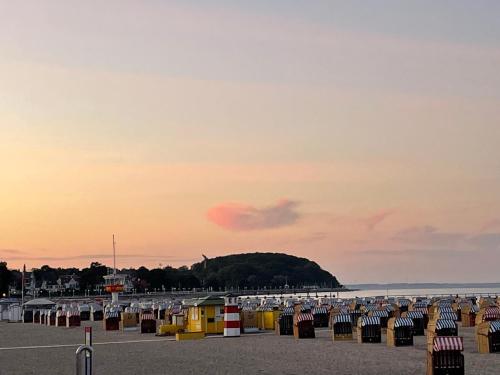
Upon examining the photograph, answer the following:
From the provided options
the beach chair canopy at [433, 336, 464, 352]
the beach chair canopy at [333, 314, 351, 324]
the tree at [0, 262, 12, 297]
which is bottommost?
the beach chair canopy at [433, 336, 464, 352]

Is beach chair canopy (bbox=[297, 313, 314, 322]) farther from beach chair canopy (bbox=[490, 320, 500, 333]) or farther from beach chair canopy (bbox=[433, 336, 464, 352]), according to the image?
beach chair canopy (bbox=[433, 336, 464, 352])

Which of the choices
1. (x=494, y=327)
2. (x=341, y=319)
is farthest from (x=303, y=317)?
(x=494, y=327)

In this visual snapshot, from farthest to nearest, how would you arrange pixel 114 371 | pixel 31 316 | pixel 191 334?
pixel 31 316 → pixel 191 334 → pixel 114 371

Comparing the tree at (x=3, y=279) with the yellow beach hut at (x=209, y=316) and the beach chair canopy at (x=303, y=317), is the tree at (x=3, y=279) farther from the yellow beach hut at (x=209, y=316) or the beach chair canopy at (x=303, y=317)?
the beach chair canopy at (x=303, y=317)

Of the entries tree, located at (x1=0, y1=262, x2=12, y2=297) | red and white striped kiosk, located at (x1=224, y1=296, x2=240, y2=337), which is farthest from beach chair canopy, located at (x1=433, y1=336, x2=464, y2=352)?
tree, located at (x1=0, y1=262, x2=12, y2=297)

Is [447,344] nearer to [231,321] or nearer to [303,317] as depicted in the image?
[303,317]

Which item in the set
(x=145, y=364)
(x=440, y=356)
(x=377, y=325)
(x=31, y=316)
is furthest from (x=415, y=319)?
(x=31, y=316)

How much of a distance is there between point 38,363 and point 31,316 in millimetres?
49176

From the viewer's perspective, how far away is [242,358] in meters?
24.0

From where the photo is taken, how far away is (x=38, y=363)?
24891 millimetres

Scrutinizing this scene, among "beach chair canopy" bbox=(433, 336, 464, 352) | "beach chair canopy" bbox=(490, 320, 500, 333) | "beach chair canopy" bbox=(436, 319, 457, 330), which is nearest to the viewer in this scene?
"beach chair canopy" bbox=(433, 336, 464, 352)

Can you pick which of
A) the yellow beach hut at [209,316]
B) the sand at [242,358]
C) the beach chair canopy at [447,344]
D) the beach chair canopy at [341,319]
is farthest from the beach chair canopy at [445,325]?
the yellow beach hut at [209,316]

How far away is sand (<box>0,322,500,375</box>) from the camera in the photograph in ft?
67.9

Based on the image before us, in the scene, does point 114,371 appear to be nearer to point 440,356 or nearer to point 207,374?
point 207,374
